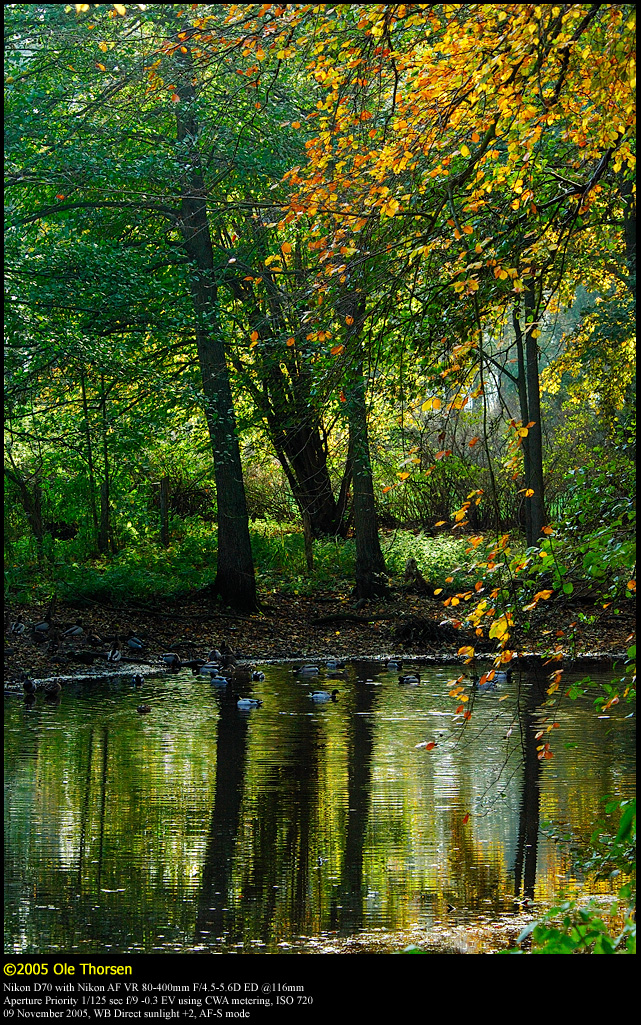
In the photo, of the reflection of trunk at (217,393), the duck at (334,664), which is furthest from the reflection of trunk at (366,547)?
the duck at (334,664)

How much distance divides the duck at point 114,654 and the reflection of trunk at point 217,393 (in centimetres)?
304

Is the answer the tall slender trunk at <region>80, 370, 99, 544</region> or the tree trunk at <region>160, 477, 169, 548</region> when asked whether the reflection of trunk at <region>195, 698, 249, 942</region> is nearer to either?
the tall slender trunk at <region>80, 370, 99, 544</region>

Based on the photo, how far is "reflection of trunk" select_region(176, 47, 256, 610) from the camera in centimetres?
1414

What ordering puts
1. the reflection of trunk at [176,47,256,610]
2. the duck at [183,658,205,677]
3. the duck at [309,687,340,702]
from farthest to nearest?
the reflection of trunk at [176,47,256,610], the duck at [183,658,205,677], the duck at [309,687,340,702]

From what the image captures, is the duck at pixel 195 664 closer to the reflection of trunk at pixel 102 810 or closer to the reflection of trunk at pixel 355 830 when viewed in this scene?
the reflection of trunk at pixel 355 830

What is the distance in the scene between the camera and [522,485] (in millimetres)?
18484

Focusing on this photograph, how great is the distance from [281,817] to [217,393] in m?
9.08

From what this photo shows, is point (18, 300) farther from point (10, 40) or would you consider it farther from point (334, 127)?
point (334, 127)

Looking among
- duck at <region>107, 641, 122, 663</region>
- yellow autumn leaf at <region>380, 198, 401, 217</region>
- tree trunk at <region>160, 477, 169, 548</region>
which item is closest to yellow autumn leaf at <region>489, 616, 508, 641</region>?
yellow autumn leaf at <region>380, 198, 401, 217</region>

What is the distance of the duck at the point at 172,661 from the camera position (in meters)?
13.5

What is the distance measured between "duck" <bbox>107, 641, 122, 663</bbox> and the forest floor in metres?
0.09

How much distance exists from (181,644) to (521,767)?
7072 mm

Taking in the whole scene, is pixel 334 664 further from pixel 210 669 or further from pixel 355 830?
pixel 355 830

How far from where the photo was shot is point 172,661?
13555mm
